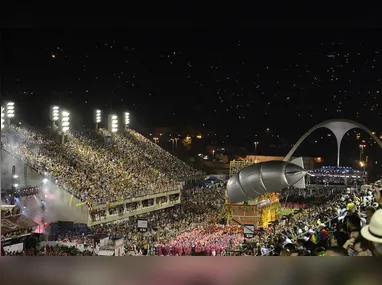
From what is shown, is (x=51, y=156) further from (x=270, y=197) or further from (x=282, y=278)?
(x=282, y=278)

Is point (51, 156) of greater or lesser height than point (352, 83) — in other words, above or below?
below

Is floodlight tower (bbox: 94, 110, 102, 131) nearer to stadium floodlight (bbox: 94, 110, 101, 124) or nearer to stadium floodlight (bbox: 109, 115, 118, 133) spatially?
stadium floodlight (bbox: 94, 110, 101, 124)

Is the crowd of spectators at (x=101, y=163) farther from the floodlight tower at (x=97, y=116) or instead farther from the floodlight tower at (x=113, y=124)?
the floodlight tower at (x=97, y=116)

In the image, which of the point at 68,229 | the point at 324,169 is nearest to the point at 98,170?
the point at 68,229

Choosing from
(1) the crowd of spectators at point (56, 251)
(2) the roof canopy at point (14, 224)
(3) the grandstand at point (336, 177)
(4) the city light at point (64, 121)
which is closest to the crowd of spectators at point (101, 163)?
(4) the city light at point (64, 121)

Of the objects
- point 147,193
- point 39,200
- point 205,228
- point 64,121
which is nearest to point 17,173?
point 39,200

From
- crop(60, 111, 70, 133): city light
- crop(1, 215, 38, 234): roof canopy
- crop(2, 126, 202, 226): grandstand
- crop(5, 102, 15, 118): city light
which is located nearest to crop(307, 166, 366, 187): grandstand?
crop(2, 126, 202, 226): grandstand
